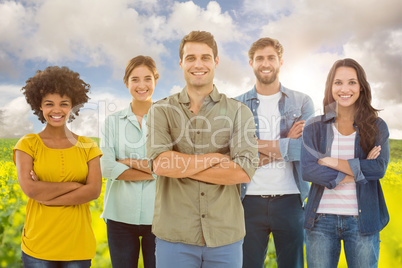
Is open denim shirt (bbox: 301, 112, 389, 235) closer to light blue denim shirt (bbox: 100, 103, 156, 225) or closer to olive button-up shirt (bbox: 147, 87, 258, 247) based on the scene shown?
olive button-up shirt (bbox: 147, 87, 258, 247)

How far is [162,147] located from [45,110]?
1.42m

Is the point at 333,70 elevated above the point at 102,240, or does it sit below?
above

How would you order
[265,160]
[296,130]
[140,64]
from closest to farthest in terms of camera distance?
[265,160] → [140,64] → [296,130]

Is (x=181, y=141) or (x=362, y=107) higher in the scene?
(x=362, y=107)

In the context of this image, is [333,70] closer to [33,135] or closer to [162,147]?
[162,147]

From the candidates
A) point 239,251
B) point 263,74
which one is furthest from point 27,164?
point 263,74

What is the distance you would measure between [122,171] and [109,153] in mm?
322

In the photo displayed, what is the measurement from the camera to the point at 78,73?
13.7ft

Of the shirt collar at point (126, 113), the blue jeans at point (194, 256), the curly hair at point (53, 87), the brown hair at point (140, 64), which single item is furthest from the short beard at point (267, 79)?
the blue jeans at point (194, 256)

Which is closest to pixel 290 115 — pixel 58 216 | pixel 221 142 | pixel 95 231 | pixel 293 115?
pixel 293 115

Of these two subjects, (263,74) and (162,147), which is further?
(263,74)

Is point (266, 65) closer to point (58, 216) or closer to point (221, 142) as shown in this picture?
point (221, 142)

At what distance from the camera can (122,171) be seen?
4102 mm

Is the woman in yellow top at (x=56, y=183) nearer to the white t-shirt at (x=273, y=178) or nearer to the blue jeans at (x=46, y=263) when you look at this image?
the blue jeans at (x=46, y=263)
